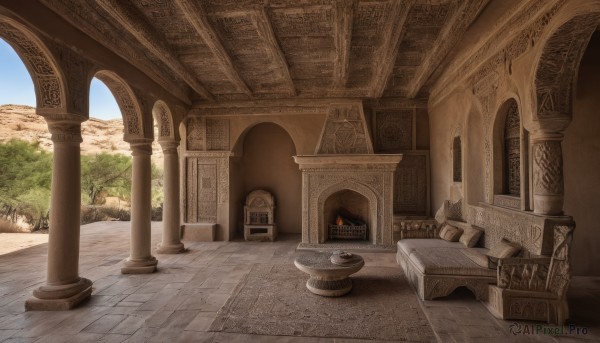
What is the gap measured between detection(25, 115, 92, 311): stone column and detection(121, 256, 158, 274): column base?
1.30 metres

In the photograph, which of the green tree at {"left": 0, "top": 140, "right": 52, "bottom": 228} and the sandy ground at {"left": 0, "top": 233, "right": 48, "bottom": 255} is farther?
the green tree at {"left": 0, "top": 140, "right": 52, "bottom": 228}

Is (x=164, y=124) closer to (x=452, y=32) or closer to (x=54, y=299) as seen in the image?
(x=54, y=299)

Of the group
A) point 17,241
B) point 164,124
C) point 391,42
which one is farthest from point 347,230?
point 17,241

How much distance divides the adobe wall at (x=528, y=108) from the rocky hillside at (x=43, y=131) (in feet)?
62.2

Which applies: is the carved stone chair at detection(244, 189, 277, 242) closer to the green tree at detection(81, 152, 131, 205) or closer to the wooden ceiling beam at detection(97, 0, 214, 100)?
the wooden ceiling beam at detection(97, 0, 214, 100)

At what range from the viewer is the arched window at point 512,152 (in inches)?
205

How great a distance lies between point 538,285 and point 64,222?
6.77 m

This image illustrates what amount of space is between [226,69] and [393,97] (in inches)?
202

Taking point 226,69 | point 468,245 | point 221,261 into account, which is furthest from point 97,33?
point 468,245

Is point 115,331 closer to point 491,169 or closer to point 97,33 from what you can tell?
point 97,33

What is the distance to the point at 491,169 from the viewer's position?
5.62 metres

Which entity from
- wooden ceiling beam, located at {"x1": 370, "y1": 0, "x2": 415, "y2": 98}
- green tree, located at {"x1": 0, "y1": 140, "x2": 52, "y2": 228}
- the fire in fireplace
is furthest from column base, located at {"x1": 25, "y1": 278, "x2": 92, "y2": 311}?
green tree, located at {"x1": 0, "y1": 140, "x2": 52, "y2": 228}

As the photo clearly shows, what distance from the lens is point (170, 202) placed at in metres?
7.87

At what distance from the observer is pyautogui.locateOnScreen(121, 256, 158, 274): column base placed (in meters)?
6.15
